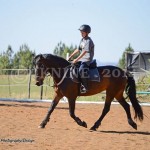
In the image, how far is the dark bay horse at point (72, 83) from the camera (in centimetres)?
787

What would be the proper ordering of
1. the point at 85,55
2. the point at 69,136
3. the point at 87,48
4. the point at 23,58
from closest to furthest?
1. the point at 69,136
2. the point at 87,48
3. the point at 85,55
4. the point at 23,58

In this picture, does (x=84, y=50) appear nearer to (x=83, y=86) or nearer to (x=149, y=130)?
(x=83, y=86)

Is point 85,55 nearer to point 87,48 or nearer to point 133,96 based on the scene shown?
point 87,48

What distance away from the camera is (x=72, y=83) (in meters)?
7.96

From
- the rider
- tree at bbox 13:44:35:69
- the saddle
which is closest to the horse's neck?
the saddle

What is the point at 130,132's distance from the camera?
7.77 m

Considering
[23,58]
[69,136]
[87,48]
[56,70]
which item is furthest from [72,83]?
[23,58]

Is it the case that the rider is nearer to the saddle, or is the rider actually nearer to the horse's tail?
the saddle

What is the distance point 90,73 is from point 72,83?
52 cm

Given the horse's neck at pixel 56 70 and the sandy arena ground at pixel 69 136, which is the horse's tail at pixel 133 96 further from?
the horse's neck at pixel 56 70

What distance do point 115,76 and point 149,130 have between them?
63.4 inches

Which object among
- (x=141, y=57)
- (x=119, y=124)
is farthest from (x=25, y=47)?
(x=119, y=124)

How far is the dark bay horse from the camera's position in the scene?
7867 mm

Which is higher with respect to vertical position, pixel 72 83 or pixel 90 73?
pixel 90 73
